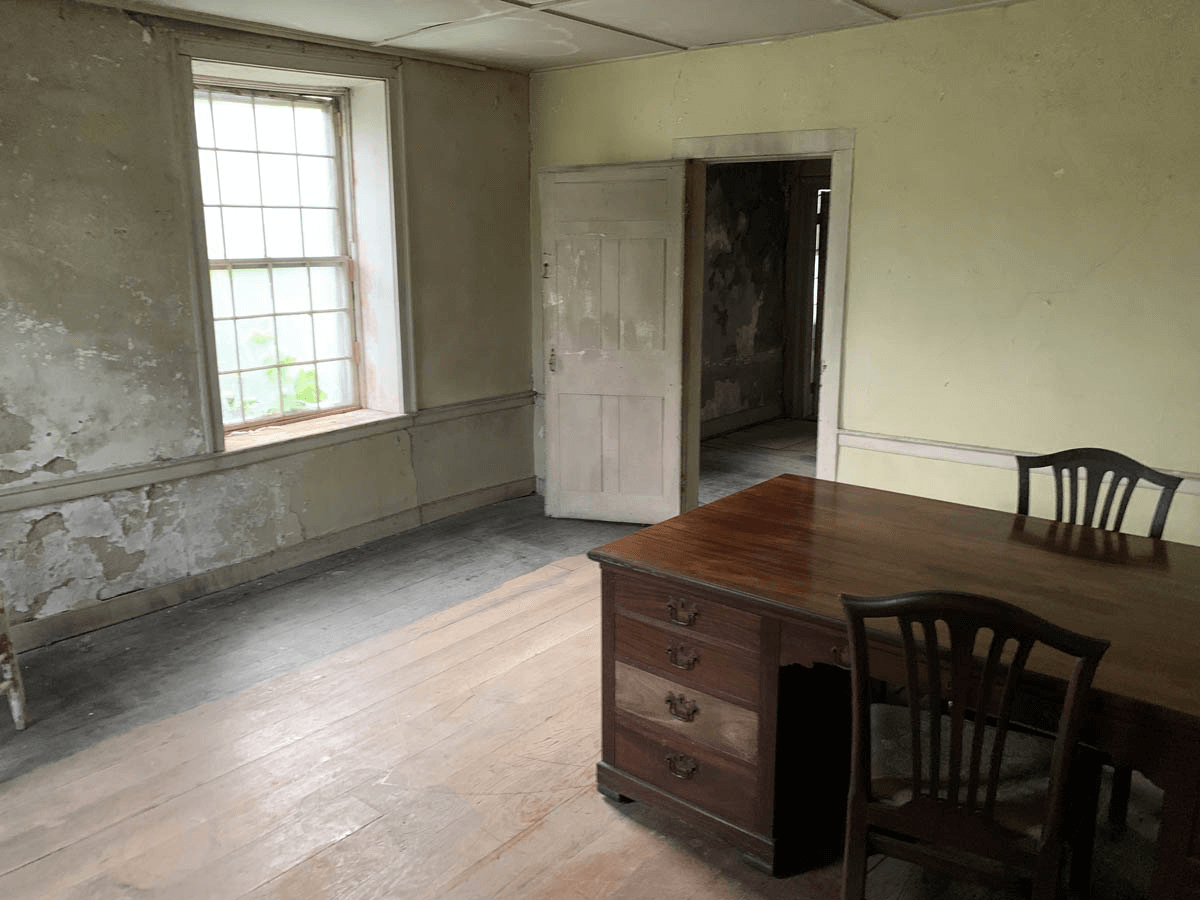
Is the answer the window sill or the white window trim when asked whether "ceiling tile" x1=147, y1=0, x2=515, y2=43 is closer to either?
the white window trim

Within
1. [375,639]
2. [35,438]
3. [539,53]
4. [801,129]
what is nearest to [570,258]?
[539,53]

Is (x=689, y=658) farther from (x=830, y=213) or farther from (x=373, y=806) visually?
(x=830, y=213)

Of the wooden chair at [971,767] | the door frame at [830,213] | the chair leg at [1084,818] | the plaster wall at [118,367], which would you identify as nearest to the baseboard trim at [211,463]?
the plaster wall at [118,367]

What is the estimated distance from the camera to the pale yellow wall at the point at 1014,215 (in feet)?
11.7

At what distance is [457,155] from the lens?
207 inches

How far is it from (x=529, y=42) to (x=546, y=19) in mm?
585

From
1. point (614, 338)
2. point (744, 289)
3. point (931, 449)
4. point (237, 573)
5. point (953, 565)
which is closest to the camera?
point (953, 565)

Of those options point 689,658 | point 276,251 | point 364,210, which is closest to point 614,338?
point 364,210

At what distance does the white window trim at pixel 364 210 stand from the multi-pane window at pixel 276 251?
10 cm

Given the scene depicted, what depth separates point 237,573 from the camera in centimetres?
450

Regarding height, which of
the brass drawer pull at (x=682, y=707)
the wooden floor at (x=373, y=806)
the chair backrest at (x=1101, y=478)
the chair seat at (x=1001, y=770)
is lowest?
the wooden floor at (x=373, y=806)

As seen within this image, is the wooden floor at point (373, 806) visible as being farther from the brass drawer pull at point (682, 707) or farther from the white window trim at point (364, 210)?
the white window trim at point (364, 210)

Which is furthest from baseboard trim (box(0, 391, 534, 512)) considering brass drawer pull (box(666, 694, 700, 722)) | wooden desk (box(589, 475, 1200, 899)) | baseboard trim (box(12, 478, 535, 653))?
brass drawer pull (box(666, 694, 700, 722))

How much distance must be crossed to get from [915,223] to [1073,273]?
0.73m
